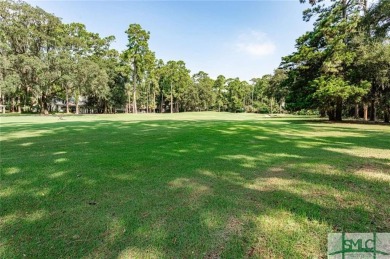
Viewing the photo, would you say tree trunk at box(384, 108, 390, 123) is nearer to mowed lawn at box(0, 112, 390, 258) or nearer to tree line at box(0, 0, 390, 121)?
tree line at box(0, 0, 390, 121)

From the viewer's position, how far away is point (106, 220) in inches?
105

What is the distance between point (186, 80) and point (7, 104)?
144 ft

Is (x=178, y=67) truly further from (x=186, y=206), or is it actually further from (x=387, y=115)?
(x=186, y=206)

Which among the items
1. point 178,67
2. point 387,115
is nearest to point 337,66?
point 387,115

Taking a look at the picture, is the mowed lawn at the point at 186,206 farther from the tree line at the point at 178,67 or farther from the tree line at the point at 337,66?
the tree line at the point at 337,66

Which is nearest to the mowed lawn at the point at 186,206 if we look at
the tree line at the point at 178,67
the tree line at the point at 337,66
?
the tree line at the point at 178,67

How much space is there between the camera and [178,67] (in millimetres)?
64750

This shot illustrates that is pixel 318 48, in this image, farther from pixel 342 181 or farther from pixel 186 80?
pixel 186 80

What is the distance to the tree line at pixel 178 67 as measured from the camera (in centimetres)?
1833

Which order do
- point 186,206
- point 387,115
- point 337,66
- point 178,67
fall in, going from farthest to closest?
point 178,67 → point 387,115 → point 337,66 → point 186,206

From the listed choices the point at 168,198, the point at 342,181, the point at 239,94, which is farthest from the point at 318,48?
the point at 239,94

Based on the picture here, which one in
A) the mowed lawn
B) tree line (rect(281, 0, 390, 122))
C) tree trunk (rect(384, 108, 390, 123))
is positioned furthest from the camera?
tree trunk (rect(384, 108, 390, 123))

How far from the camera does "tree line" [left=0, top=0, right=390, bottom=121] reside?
722 inches

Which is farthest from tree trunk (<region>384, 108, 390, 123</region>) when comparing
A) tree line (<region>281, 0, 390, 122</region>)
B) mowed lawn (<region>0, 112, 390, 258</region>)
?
mowed lawn (<region>0, 112, 390, 258</region>)
